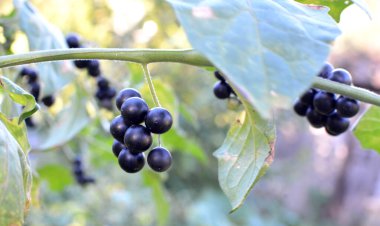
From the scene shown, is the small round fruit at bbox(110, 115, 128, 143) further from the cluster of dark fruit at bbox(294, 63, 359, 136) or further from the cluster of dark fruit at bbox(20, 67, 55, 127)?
the cluster of dark fruit at bbox(20, 67, 55, 127)

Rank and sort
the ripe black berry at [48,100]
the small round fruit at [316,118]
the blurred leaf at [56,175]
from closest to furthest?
the small round fruit at [316,118], the ripe black berry at [48,100], the blurred leaf at [56,175]

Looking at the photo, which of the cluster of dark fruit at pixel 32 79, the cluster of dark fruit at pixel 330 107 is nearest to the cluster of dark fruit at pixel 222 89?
the cluster of dark fruit at pixel 330 107

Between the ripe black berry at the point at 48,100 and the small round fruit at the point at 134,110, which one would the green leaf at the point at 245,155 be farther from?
the ripe black berry at the point at 48,100

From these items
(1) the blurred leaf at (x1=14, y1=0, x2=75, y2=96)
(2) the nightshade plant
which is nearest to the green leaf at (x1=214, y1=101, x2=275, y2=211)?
(2) the nightshade plant

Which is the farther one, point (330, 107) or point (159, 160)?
point (330, 107)

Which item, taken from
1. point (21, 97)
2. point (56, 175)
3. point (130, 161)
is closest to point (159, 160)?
point (130, 161)

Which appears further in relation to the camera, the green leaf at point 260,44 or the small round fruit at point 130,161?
the small round fruit at point 130,161

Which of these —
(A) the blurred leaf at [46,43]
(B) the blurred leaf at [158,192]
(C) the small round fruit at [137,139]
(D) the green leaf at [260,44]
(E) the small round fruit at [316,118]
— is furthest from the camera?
(B) the blurred leaf at [158,192]

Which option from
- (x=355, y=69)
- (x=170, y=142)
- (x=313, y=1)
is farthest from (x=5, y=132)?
(x=355, y=69)

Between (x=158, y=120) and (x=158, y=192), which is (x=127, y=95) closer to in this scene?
(x=158, y=120)
